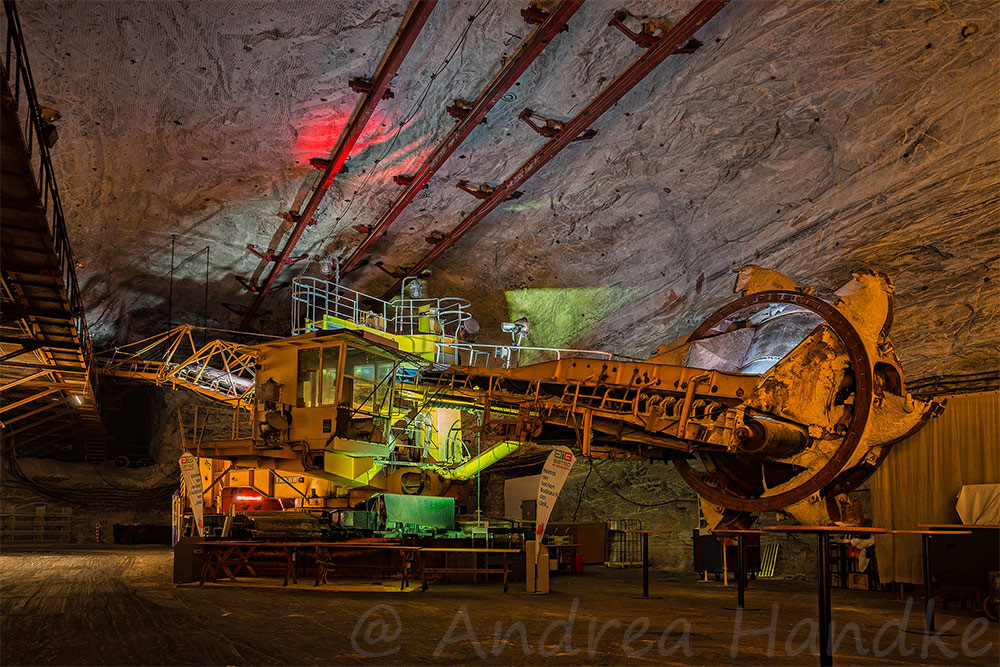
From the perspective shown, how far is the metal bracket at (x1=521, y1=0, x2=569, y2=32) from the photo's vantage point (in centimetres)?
1174

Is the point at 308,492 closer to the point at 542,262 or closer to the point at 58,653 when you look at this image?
the point at 542,262

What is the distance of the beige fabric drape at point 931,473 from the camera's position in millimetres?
11594

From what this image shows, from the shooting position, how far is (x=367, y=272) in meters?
23.1

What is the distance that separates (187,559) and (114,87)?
7.96 m

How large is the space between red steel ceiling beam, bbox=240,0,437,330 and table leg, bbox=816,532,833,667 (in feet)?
29.4

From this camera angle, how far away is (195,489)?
13.9 metres

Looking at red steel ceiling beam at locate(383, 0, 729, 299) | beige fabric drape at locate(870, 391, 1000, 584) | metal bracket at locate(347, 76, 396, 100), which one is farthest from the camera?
metal bracket at locate(347, 76, 396, 100)

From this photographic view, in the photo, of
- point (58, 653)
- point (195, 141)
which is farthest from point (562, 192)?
→ point (58, 653)

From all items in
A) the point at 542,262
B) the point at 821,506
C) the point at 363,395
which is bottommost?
the point at 821,506

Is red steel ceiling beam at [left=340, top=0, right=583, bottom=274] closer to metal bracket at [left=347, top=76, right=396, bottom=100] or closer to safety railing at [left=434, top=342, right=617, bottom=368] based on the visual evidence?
metal bracket at [left=347, top=76, right=396, bottom=100]

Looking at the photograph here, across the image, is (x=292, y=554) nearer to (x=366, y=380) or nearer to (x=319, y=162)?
(x=366, y=380)

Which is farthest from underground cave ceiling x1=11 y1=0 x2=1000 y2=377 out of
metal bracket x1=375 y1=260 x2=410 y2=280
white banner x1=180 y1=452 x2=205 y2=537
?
white banner x1=180 y1=452 x2=205 y2=537

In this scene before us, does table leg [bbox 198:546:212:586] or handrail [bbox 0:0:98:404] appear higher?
handrail [bbox 0:0:98:404]

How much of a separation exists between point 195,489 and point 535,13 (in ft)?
32.7
